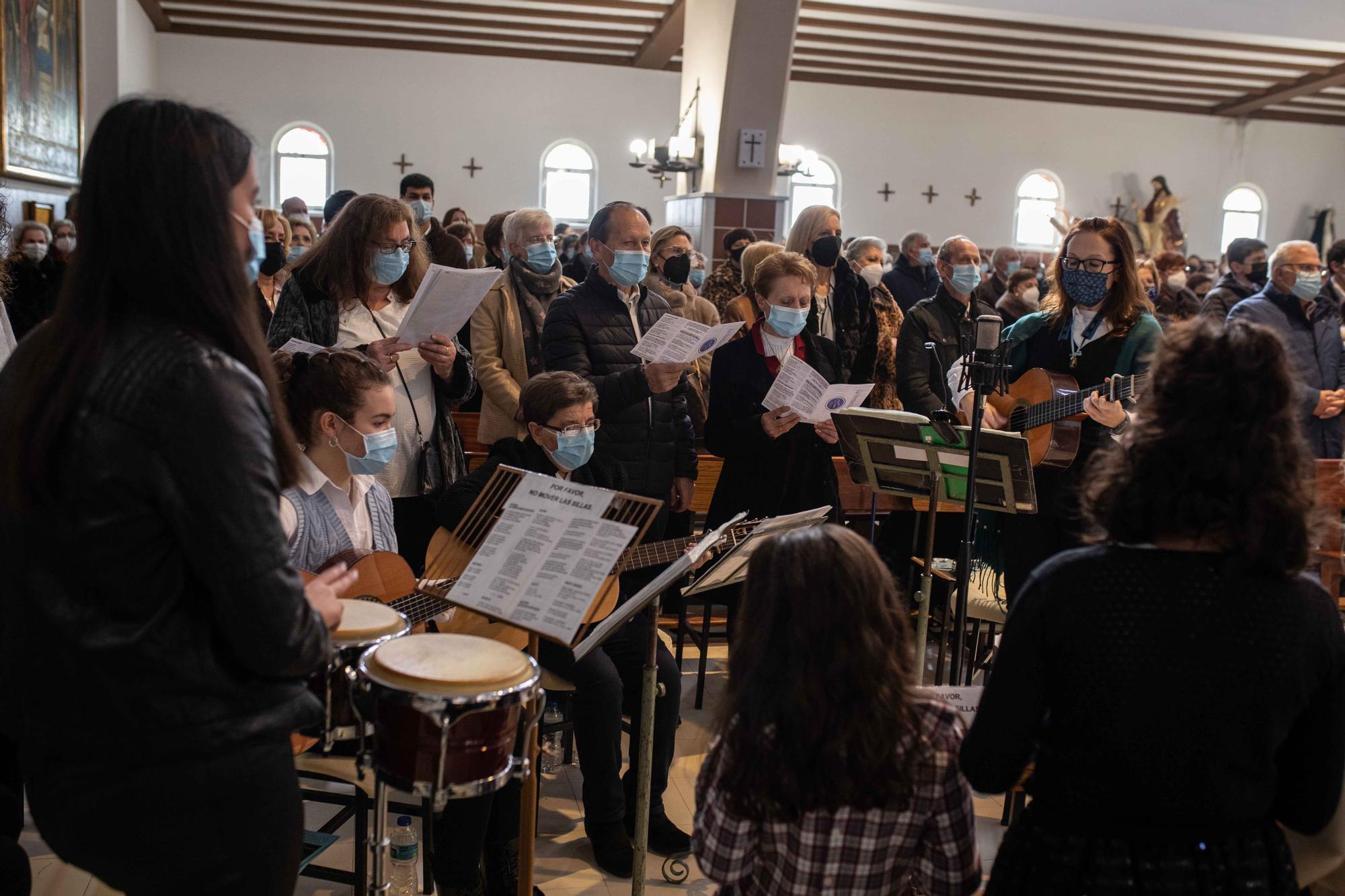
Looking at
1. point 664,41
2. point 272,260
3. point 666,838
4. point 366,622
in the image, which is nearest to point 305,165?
point 664,41

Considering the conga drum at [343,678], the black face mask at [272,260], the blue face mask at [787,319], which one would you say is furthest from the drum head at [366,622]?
the black face mask at [272,260]

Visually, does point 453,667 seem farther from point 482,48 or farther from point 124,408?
point 482,48

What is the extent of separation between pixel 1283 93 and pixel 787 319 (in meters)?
15.2

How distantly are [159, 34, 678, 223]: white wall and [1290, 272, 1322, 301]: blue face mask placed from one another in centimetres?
1090

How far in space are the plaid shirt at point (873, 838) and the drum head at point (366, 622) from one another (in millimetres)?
679

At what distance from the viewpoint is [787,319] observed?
3.82m

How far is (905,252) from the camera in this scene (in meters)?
6.34

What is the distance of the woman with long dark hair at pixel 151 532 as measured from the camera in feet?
4.26

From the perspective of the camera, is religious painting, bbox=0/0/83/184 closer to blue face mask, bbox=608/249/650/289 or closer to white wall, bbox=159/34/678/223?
blue face mask, bbox=608/249/650/289

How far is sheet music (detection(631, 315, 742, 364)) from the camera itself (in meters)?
3.26

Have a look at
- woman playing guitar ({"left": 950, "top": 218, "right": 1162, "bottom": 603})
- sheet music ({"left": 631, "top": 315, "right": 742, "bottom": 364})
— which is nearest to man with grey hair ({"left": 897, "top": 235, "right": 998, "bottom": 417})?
woman playing guitar ({"left": 950, "top": 218, "right": 1162, "bottom": 603})

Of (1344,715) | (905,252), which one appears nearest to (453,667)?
(1344,715)

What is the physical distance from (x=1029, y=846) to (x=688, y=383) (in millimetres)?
2931

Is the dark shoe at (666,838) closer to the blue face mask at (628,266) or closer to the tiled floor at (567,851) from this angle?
the tiled floor at (567,851)
